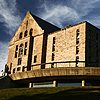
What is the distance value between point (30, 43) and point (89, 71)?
1931 centimetres

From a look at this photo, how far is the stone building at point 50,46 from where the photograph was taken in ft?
118

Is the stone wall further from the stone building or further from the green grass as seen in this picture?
the green grass

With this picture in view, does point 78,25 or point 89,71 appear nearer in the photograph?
point 89,71

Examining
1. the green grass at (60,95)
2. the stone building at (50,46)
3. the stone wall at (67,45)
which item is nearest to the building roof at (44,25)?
the stone building at (50,46)

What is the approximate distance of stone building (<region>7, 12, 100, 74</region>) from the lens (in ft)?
118

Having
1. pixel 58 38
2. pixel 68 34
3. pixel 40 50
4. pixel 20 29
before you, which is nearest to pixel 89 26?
pixel 68 34

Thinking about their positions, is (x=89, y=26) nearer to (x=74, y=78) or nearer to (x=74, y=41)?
(x=74, y=41)

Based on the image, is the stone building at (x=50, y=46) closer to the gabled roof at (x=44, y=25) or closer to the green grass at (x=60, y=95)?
the gabled roof at (x=44, y=25)

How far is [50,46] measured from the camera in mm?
41375

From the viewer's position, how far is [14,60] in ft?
150

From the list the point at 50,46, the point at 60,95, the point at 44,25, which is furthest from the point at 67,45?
the point at 60,95

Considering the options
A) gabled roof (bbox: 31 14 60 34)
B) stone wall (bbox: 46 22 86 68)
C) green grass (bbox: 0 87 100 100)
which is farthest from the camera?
gabled roof (bbox: 31 14 60 34)

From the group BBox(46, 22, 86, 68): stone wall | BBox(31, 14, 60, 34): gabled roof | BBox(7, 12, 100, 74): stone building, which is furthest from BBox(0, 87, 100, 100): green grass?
BBox(31, 14, 60, 34): gabled roof

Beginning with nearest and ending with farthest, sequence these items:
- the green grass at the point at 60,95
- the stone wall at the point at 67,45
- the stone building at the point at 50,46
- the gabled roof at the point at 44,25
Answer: the green grass at the point at 60,95 → the stone building at the point at 50,46 → the stone wall at the point at 67,45 → the gabled roof at the point at 44,25
